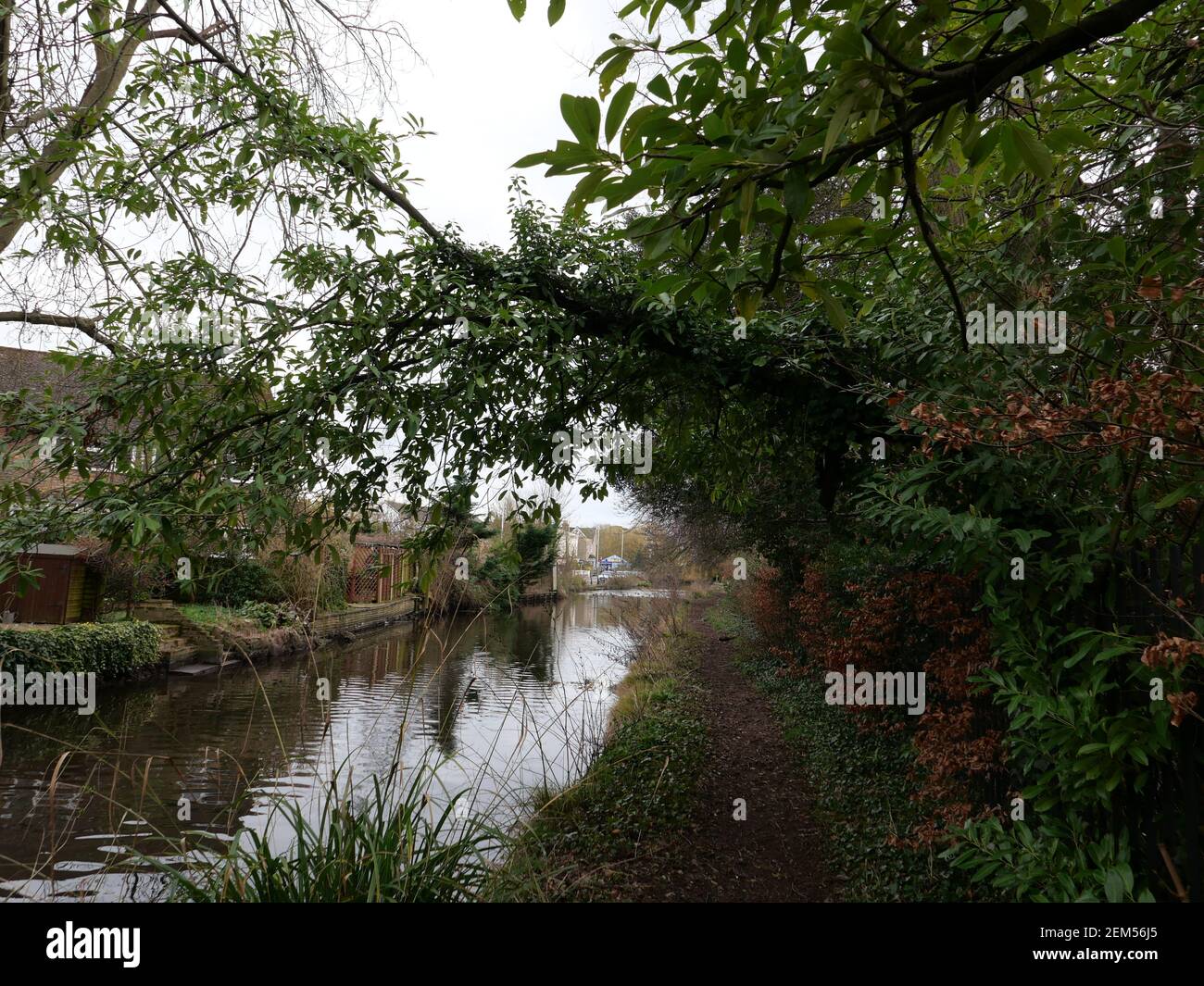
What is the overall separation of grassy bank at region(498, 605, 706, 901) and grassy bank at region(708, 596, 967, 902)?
1109 millimetres

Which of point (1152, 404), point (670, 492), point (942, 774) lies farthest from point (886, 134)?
point (670, 492)

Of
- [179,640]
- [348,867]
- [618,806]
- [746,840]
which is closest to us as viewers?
[348,867]

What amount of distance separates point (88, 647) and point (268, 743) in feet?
16.3

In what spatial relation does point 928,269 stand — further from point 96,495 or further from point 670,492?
point 670,492

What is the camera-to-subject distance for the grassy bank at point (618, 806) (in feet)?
9.83

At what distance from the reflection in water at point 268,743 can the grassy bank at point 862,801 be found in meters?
1.95

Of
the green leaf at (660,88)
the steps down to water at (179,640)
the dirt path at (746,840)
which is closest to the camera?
the green leaf at (660,88)

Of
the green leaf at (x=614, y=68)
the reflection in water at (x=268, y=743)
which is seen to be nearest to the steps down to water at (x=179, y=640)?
the reflection in water at (x=268, y=743)

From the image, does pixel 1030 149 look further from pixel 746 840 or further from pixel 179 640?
pixel 179 640

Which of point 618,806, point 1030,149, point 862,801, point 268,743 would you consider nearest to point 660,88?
point 1030,149

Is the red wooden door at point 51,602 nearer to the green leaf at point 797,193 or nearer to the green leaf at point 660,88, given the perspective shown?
the green leaf at point 660,88

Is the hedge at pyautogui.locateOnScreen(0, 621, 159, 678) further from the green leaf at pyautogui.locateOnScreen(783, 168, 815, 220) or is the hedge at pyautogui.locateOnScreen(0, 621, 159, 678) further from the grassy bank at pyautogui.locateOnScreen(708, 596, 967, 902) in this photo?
the green leaf at pyautogui.locateOnScreen(783, 168, 815, 220)

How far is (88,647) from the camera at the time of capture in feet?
37.4

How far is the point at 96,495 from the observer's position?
278 centimetres
